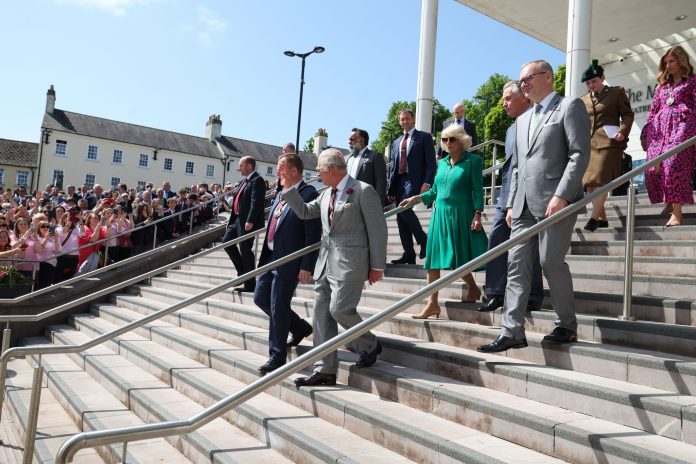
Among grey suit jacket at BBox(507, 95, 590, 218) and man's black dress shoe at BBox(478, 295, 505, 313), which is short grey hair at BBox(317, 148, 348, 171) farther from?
man's black dress shoe at BBox(478, 295, 505, 313)

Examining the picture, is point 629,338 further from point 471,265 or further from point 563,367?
point 471,265

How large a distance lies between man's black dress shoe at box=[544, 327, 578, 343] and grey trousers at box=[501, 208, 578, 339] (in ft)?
0.11

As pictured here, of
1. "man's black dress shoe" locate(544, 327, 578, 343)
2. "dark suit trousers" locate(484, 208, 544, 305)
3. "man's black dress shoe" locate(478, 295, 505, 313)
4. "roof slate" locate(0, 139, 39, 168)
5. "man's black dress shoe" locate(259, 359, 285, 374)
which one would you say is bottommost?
"man's black dress shoe" locate(259, 359, 285, 374)

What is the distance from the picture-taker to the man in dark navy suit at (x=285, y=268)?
15.2ft

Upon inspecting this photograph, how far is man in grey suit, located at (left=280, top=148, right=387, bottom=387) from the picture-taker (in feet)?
13.6

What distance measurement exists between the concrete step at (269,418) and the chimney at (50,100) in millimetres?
54416

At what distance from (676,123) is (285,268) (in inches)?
158

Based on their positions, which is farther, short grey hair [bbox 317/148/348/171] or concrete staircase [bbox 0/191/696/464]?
short grey hair [bbox 317/148/348/171]

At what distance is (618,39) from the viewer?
15.9 m

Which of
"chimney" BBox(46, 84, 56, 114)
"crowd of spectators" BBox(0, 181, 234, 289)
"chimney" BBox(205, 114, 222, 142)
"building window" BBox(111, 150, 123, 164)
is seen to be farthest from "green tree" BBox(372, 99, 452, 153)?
"crowd of spectators" BBox(0, 181, 234, 289)

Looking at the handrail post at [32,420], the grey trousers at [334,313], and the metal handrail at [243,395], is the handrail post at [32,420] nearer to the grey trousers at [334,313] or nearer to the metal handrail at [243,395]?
the metal handrail at [243,395]

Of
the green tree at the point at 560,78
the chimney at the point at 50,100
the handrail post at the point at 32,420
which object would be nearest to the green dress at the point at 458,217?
the handrail post at the point at 32,420

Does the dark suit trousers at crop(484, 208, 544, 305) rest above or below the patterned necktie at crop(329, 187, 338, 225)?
below

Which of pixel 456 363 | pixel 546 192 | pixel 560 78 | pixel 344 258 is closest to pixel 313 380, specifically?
pixel 344 258
